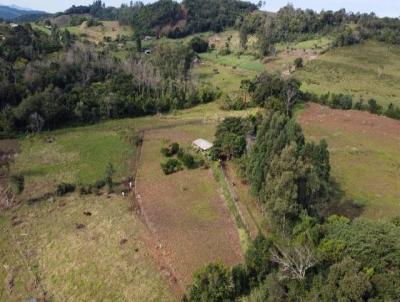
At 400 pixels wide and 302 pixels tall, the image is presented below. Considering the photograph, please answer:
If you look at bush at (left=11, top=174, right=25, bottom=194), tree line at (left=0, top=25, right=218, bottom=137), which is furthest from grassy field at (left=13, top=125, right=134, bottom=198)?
tree line at (left=0, top=25, right=218, bottom=137)

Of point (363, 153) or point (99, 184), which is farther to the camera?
point (363, 153)

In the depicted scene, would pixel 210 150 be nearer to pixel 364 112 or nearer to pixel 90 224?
pixel 90 224

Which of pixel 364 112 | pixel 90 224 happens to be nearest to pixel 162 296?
pixel 90 224

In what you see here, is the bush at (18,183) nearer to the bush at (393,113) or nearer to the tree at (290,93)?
the tree at (290,93)


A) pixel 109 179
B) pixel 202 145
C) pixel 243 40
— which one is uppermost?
pixel 243 40

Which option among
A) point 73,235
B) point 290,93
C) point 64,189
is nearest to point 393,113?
point 290,93

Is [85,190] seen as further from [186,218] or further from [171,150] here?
[171,150]
